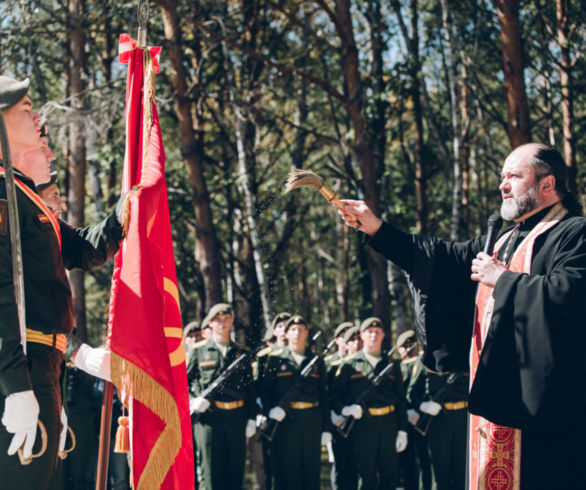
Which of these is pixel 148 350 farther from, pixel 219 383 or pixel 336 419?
pixel 336 419

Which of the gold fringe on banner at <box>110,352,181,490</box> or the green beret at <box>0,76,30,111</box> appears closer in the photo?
the green beret at <box>0,76,30,111</box>

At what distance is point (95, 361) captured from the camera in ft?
11.6

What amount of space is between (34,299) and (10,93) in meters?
0.94

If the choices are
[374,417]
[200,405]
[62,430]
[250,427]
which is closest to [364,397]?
[374,417]

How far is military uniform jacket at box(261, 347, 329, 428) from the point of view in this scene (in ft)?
25.6

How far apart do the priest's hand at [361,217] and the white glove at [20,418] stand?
1.93m

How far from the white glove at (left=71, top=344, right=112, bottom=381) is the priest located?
148cm

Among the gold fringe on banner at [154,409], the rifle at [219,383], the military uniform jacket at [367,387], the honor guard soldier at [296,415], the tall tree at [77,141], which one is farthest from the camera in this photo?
the tall tree at [77,141]

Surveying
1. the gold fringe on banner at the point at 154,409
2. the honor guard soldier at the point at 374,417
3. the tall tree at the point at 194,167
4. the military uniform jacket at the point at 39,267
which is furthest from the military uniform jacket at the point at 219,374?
the military uniform jacket at the point at 39,267

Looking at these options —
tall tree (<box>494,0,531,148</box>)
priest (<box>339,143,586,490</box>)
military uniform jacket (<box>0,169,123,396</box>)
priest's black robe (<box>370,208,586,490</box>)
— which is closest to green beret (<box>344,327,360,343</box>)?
tall tree (<box>494,0,531,148</box>)

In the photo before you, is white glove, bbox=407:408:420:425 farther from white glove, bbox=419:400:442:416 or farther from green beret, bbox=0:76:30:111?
green beret, bbox=0:76:30:111

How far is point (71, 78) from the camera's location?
1130 cm

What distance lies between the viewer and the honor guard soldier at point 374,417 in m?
8.04

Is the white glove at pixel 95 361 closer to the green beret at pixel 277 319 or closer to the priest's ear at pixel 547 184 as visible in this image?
the priest's ear at pixel 547 184
